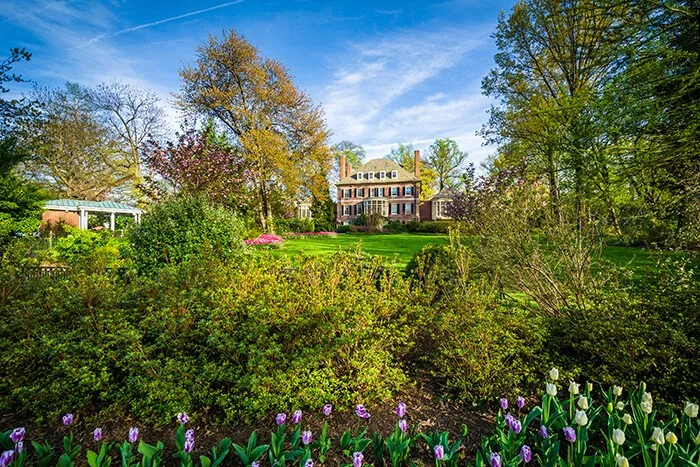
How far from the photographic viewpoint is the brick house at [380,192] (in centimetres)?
3902

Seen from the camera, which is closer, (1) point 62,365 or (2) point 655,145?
(1) point 62,365

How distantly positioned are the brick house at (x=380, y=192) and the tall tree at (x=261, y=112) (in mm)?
17981

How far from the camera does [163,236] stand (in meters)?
6.48

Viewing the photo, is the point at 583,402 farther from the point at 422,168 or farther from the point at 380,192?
the point at 422,168

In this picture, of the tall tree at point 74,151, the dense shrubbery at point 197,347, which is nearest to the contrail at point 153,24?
the dense shrubbery at point 197,347

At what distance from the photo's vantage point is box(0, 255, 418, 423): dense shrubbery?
2240 mm

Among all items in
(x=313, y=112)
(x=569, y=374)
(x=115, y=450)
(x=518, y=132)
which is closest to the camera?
(x=115, y=450)

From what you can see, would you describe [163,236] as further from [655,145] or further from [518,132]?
[518,132]

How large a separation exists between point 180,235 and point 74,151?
2432 cm

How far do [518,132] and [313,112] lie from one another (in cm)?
1299

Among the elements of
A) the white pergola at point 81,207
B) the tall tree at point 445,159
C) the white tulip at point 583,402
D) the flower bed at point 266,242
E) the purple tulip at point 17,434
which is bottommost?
the purple tulip at point 17,434

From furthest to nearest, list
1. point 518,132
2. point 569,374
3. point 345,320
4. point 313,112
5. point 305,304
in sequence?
point 313,112, point 518,132, point 305,304, point 345,320, point 569,374

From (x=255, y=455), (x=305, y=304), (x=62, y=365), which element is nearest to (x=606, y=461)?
(x=255, y=455)

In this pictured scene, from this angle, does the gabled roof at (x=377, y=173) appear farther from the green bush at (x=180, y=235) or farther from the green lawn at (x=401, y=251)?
the green bush at (x=180, y=235)
